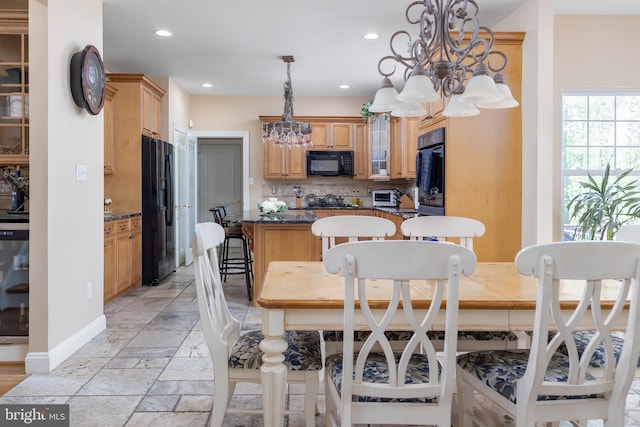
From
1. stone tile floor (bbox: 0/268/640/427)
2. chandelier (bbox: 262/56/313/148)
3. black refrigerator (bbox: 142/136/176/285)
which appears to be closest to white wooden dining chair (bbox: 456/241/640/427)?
stone tile floor (bbox: 0/268/640/427)

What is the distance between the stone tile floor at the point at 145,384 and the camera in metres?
2.13

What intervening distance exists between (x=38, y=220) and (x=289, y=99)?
3.07m

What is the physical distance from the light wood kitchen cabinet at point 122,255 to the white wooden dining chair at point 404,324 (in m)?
3.28

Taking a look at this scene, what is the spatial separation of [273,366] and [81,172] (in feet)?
7.42

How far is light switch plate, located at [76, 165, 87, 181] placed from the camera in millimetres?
3021

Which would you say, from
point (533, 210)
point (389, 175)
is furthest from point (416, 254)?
point (389, 175)

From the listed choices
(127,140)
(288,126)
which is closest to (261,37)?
(288,126)

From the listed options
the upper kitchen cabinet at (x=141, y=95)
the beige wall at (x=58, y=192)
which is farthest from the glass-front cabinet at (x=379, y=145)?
the beige wall at (x=58, y=192)

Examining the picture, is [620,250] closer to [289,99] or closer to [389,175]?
[289,99]

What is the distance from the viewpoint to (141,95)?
16.4 ft

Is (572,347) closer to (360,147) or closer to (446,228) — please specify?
(446,228)

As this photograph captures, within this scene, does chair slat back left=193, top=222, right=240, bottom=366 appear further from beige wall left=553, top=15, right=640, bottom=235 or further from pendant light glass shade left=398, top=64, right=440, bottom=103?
beige wall left=553, top=15, right=640, bottom=235

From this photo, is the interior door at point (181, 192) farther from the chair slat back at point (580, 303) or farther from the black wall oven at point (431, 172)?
the chair slat back at point (580, 303)

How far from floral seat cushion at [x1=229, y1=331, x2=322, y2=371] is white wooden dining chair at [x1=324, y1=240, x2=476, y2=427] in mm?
170
